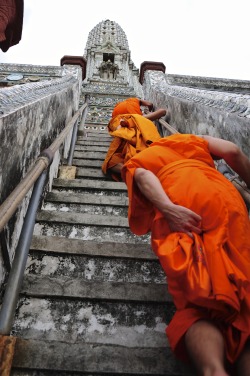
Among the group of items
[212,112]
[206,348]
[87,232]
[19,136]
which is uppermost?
[212,112]

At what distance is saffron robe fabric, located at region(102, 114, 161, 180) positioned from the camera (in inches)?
149

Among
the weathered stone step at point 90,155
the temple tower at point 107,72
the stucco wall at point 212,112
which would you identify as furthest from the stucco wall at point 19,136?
the temple tower at point 107,72

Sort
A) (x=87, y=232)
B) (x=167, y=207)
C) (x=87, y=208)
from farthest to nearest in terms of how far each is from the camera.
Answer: (x=87, y=208)
(x=87, y=232)
(x=167, y=207)

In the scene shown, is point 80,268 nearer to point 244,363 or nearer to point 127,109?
point 244,363

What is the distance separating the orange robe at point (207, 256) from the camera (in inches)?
48.8

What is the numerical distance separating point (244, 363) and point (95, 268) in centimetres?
128

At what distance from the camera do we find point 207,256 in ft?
4.37

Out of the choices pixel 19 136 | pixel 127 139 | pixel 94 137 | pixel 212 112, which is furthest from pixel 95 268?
pixel 94 137

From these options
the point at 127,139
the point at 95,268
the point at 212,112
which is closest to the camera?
the point at 95,268

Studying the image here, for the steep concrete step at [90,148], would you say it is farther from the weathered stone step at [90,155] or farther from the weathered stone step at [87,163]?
the weathered stone step at [87,163]

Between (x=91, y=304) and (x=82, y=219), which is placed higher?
(x=82, y=219)

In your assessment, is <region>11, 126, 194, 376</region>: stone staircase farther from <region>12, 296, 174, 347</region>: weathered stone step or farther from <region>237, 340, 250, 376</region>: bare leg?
<region>237, 340, 250, 376</region>: bare leg

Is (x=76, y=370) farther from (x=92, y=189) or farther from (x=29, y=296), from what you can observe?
(x=92, y=189)

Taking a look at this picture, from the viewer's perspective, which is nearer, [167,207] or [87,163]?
[167,207]
